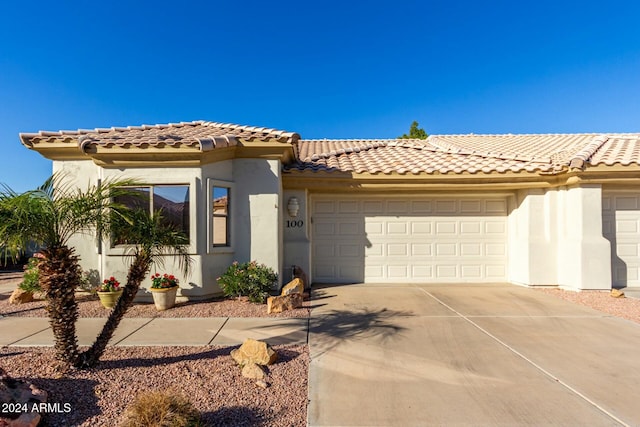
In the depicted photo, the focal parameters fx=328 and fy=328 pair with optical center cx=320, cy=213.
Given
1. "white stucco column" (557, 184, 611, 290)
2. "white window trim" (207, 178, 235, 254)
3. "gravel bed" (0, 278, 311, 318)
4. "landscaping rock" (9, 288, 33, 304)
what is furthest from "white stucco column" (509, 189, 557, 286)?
"landscaping rock" (9, 288, 33, 304)

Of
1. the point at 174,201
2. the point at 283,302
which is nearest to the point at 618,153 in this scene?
the point at 283,302

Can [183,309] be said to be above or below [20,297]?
below

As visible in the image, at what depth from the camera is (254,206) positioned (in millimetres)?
8188

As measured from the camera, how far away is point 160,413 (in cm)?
277

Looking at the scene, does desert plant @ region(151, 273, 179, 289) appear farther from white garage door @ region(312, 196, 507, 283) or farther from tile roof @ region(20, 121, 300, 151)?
white garage door @ region(312, 196, 507, 283)

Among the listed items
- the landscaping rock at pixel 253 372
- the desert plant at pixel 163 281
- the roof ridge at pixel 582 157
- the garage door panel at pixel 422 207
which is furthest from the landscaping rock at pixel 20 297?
the roof ridge at pixel 582 157

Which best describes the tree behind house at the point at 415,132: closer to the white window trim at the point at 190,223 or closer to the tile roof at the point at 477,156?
the tile roof at the point at 477,156

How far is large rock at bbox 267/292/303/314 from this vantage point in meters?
6.72

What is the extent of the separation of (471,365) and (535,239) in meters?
6.41

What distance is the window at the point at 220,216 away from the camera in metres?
7.98

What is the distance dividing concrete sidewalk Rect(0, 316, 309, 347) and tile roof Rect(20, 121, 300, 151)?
11.9 ft

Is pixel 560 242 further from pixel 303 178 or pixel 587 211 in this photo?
pixel 303 178

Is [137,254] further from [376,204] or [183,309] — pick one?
[376,204]

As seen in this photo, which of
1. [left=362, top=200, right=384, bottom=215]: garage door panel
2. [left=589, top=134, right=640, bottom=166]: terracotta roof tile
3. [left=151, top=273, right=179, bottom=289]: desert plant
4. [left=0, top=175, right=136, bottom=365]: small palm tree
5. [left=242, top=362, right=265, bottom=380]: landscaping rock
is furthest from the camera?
[left=362, top=200, right=384, bottom=215]: garage door panel
